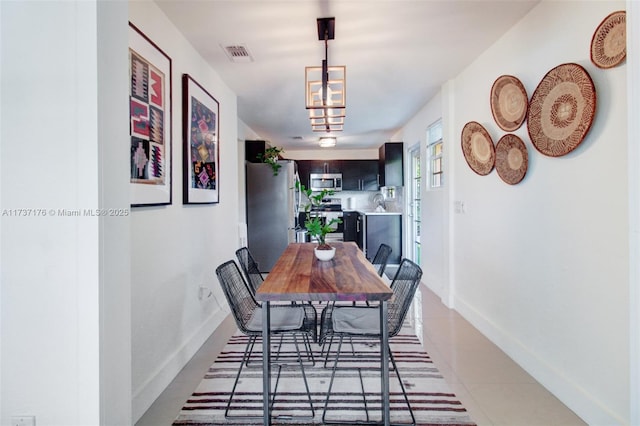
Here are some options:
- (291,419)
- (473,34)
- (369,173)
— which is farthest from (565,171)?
(369,173)

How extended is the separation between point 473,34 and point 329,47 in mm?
1125

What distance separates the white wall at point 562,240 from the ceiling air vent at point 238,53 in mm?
2074

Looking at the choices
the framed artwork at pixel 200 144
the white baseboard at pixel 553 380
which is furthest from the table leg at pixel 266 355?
the white baseboard at pixel 553 380

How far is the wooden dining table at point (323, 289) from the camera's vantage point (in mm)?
1513

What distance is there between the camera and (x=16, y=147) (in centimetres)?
96

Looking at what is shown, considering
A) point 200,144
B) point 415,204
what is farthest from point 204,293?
point 415,204

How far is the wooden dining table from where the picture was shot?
151cm

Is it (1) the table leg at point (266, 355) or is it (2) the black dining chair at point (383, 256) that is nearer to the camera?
(1) the table leg at point (266, 355)

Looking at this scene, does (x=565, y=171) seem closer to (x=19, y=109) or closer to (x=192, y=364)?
(x=19, y=109)

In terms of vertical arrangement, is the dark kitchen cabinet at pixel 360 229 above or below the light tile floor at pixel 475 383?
above

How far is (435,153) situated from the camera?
4277 millimetres

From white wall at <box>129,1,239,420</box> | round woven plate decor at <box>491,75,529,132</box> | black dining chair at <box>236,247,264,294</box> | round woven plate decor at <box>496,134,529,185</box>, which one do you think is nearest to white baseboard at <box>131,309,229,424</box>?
white wall at <box>129,1,239,420</box>

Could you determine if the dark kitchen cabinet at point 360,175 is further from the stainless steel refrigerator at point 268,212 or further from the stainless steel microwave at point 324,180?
the stainless steel refrigerator at point 268,212

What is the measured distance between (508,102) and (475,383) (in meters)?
2.02
